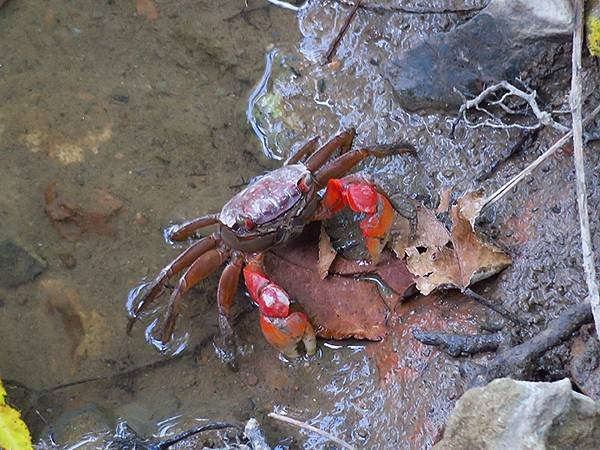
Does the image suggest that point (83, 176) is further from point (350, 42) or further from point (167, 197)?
point (350, 42)

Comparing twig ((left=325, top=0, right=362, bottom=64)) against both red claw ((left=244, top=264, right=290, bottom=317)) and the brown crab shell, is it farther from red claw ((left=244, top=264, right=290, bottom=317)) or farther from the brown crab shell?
red claw ((left=244, top=264, right=290, bottom=317))

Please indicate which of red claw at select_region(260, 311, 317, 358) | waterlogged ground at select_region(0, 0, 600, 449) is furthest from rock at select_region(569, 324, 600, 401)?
red claw at select_region(260, 311, 317, 358)

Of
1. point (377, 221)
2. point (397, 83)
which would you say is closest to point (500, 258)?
point (377, 221)

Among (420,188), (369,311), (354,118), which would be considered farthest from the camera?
(354,118)

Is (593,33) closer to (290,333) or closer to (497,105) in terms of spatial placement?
(497,105)

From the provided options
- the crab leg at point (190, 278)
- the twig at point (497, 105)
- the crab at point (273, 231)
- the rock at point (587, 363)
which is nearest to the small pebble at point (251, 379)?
the crab at point (273, 231)

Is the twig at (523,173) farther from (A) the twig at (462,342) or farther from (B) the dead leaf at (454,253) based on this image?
(A) the twig at (462,342)
